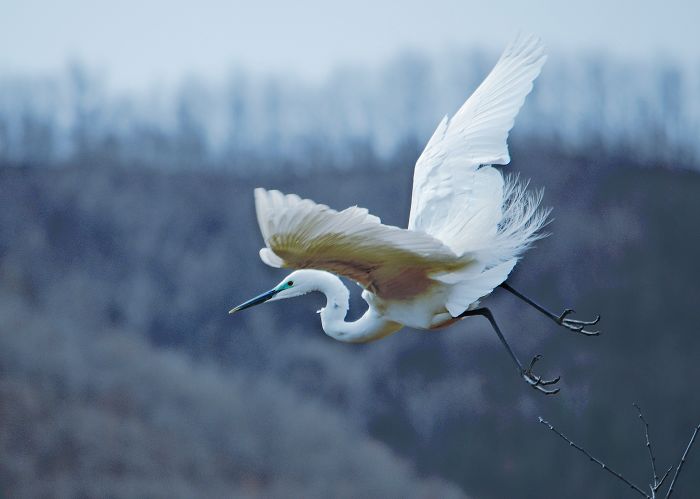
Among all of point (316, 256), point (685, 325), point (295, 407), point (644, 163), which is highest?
point (316, 256)

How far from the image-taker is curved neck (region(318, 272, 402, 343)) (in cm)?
377

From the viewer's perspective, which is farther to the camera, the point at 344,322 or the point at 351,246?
the point at 344,322

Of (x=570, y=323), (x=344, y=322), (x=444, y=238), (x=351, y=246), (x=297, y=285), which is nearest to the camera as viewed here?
(x=351, y=246)

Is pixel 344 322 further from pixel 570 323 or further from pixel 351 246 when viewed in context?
pixel 570 323

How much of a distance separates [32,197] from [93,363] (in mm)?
5345

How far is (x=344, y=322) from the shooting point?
380 cm

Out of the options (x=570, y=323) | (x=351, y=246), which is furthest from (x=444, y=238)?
(x=570, y=323)

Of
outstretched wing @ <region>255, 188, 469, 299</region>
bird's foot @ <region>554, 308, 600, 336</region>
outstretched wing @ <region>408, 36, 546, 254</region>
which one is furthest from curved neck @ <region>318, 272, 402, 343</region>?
bird's foot @ <region>554, 308, 600, 336</region>

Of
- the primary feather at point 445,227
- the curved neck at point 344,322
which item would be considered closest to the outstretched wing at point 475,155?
the primary feather at point 445,227

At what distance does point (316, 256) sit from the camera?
317 cm

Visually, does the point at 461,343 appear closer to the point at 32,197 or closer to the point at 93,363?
the point at 93,363

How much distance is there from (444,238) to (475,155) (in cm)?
41

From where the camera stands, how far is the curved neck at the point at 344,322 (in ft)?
12.4

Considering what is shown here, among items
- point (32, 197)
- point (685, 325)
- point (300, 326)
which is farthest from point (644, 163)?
point (32, 197)
